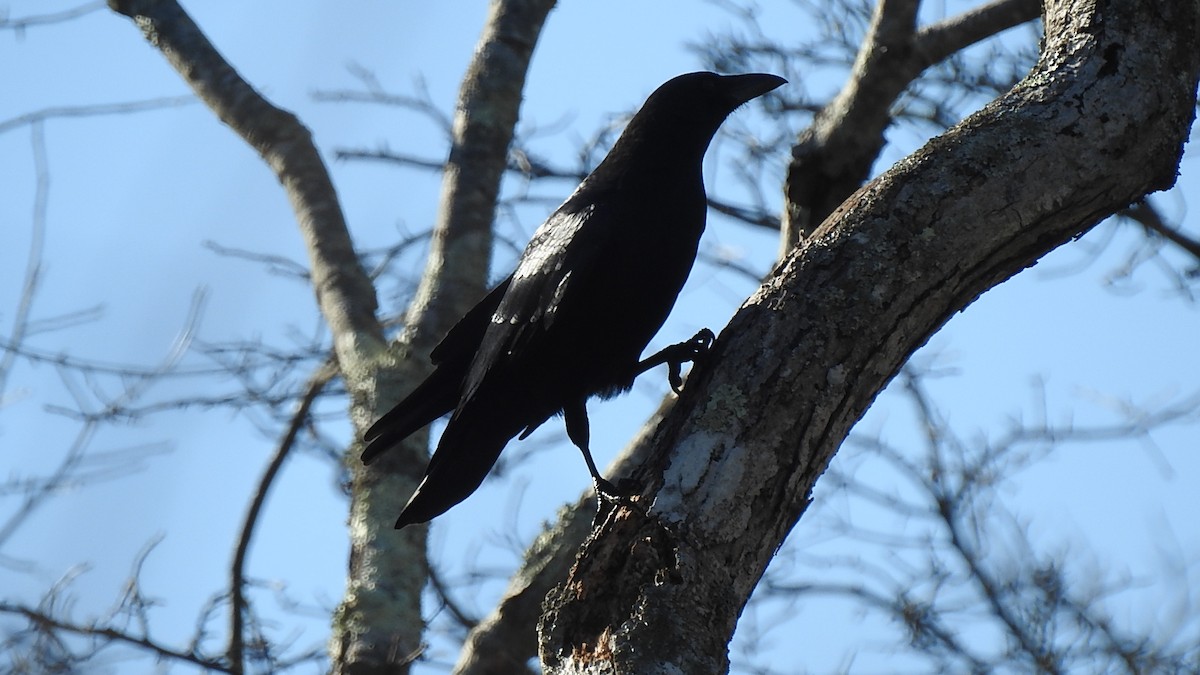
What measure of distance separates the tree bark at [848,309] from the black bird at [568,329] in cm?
92

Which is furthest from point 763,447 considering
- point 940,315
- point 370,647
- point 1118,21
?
point 370,647

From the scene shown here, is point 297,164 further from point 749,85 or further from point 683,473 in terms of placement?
point 683,473

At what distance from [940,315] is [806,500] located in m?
0.52

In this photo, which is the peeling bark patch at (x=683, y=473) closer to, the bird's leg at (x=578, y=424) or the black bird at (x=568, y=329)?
the black bird at (x=568, y=329)

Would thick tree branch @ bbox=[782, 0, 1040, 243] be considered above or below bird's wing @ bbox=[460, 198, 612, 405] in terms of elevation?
above

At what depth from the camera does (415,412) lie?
3.75 metres

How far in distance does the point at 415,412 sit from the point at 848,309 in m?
1.65

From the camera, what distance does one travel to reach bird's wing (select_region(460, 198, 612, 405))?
3.63 m

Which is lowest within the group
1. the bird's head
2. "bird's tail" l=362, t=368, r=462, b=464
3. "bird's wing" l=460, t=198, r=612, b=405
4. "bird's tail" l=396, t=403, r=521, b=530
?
"bird's tail" l=396, t=403, r=521, b=530

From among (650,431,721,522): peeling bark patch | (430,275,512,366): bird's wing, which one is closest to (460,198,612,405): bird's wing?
(430,275,512,366): bird's wing

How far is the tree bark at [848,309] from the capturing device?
2.23 meters

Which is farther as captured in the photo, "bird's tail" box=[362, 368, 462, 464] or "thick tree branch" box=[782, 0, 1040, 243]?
"thick tree branch" box=[782, 0, 1040, 243]

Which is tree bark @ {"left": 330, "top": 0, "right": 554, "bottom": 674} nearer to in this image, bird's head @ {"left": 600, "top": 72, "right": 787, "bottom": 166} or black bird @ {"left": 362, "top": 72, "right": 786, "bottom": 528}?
black bird @ {"left": 362, "top": 72, "right": 786, "bottom": 528}

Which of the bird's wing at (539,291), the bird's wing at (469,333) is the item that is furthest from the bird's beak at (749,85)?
the bird's wing at (469,333)
